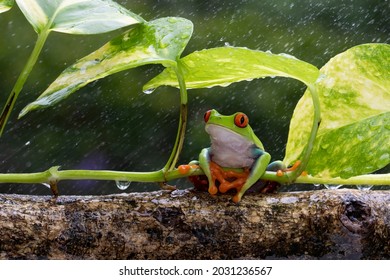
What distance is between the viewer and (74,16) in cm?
72

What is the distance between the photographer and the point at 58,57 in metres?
2.37

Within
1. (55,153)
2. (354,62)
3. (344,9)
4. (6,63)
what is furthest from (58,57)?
(354,62)

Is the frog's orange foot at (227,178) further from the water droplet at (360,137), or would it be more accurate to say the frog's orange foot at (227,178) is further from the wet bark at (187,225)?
the water droplet at (360,137)

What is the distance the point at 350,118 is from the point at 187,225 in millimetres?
233

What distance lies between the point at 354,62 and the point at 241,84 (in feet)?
5.49

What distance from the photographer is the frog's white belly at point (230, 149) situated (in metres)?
0.70

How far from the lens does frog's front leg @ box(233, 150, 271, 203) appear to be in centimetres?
67

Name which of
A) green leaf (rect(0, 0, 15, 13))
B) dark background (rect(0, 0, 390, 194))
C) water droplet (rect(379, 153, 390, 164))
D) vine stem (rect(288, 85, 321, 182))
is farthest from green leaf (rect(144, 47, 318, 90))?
dark background (rect(0, 0, 390, 194))

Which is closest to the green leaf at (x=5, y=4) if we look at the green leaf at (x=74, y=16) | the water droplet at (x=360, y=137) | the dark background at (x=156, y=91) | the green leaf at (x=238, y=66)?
the green leaf at (x=74, y=16)

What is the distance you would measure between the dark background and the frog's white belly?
1552 mm

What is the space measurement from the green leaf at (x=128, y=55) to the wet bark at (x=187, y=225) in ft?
0.39

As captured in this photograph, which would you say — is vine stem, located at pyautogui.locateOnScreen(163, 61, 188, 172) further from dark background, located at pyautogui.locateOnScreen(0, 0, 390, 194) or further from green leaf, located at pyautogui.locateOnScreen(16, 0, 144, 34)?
dark background, located at pyautogui.locateOnScreen(0, 0, 390, 194)

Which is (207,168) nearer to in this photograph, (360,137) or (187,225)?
(187,225)
